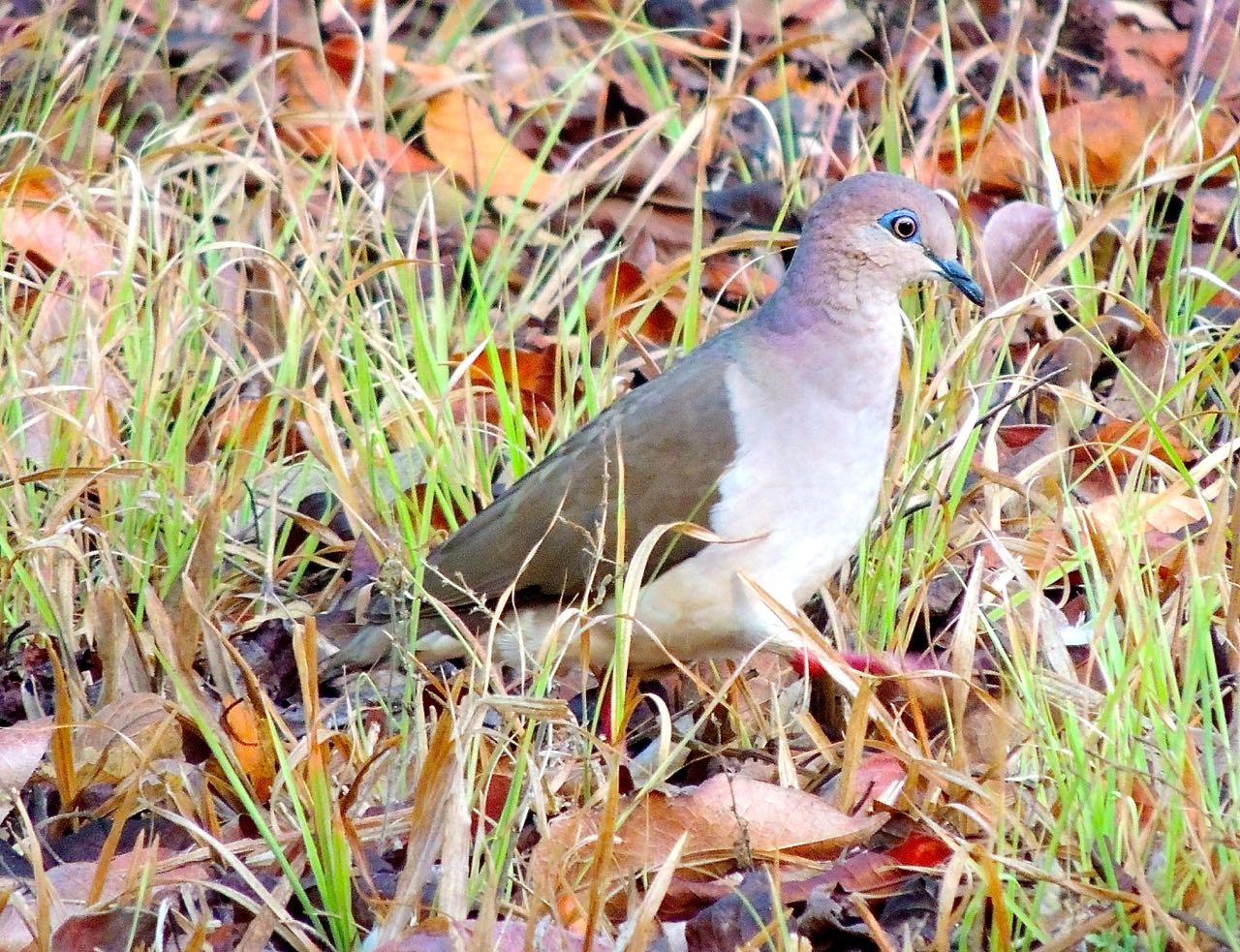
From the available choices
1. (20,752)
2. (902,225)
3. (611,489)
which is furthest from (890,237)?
(20,752)

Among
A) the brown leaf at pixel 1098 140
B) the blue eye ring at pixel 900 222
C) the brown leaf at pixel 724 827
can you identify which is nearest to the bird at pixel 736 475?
the blue eye ring at pixel 900 222

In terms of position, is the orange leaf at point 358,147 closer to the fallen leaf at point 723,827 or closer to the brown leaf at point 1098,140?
the brown leaf at point 1098,140

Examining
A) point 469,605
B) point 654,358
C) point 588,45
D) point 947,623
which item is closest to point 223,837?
point 469,605

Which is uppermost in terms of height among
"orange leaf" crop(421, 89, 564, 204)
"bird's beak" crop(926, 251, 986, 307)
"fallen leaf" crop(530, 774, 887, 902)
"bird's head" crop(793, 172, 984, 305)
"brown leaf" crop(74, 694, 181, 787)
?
"bird's head" crop(793, 172, 984, 305)

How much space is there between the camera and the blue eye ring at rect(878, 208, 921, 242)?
3609mm

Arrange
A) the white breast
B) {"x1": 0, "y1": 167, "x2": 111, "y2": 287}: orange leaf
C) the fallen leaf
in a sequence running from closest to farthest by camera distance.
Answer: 1. the fallen leaf
2. the white breast
3. {"x1": 0, "y1": 167, "x2": 111, "y2": 287}: orange leaf

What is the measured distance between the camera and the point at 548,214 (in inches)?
190

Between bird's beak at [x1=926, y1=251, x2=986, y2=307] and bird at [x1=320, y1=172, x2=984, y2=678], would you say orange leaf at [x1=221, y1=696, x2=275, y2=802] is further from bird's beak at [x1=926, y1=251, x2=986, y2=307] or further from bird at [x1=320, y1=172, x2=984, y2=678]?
bird's beak at [x1=926, y1=251, x2=986, y2=307]

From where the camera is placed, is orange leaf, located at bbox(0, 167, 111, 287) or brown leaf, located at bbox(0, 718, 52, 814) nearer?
brown leaf, located at bbox(0, 718, 52, 814)

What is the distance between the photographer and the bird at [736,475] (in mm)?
3428

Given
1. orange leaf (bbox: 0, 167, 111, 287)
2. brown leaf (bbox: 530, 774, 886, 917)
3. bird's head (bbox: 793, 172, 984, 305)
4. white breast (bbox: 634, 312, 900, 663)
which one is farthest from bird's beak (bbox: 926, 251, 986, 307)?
orange leaf (bbox: 0, 167, 111, 287)

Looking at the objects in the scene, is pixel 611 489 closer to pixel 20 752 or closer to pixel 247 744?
pixel 247 744

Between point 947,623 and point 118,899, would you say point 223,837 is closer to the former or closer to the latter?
point 118,899

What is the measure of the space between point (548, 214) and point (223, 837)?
2.32 meters
